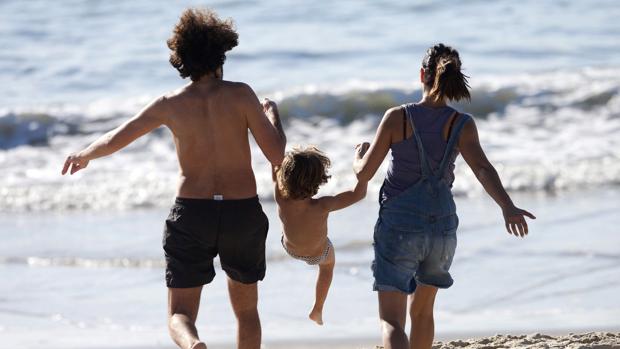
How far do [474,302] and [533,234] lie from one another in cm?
182

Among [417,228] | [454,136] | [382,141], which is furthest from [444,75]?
[417,228]

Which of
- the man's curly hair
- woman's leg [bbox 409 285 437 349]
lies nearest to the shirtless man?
the man's curly hair

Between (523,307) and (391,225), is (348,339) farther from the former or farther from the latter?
(391,225)

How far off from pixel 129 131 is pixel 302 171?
685 mm

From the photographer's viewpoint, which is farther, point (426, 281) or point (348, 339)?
point (348, 339)

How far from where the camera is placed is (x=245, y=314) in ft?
14.8

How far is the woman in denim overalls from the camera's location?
4336 millimetres

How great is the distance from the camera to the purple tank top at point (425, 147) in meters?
4.34

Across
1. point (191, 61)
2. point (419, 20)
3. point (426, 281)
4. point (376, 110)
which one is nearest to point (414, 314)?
point (426, 281)

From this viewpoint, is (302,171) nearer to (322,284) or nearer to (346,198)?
(346,198)

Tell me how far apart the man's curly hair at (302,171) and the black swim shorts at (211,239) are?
0.16 metres

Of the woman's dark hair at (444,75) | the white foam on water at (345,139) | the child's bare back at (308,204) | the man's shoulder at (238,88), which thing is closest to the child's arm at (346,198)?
the child's bare back at (308,204)

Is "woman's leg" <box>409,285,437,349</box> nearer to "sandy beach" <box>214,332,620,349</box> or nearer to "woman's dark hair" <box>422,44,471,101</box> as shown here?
"woman's dark hair" <box>422,44,471,101</box>

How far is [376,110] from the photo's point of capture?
14820 mm
